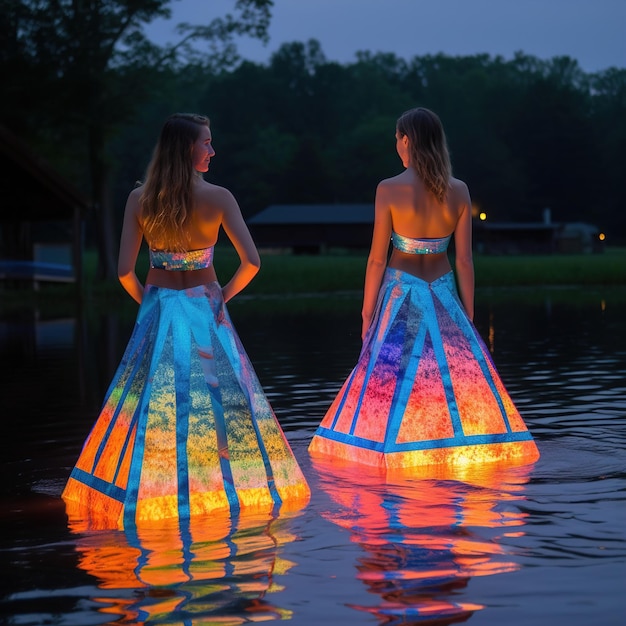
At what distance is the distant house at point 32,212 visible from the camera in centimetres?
3488

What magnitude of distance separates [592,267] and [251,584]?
50.1 meters

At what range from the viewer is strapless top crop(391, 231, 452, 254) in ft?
30.5

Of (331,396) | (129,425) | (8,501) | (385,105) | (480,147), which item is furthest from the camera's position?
(385,105)

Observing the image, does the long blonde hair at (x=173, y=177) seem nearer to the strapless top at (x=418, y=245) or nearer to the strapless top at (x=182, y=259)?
the strapless top at (x=182, y=259)

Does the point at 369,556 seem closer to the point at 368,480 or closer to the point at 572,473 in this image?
the point at 368,480

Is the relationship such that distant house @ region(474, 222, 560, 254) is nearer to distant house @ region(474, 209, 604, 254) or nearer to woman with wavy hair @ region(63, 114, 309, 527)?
distant house @ region(474, 209, 604, 254)

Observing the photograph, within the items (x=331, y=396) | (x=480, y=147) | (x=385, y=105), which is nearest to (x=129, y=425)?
(x=331, y=396)

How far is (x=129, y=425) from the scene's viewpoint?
7.71 metres

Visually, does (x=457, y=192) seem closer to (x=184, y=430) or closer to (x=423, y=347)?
(x=423, y=347)

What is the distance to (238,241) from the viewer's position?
304 inches

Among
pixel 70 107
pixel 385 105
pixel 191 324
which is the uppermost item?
pixel 385 105

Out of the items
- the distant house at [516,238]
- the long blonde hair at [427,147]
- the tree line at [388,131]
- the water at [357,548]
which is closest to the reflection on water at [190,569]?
the water at [357,548]

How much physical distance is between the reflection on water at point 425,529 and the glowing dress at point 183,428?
585mm

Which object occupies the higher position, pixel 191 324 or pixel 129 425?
pixel 191 324
